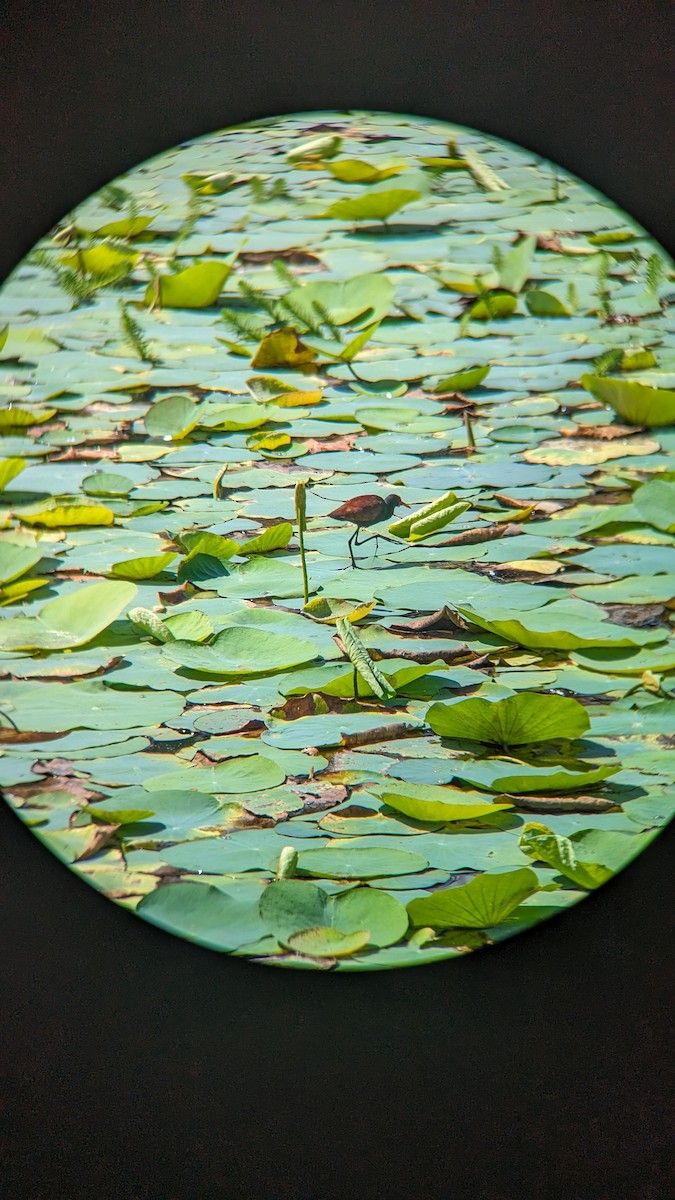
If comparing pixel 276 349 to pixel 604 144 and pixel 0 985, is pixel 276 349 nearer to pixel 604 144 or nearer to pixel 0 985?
pixel 604 144

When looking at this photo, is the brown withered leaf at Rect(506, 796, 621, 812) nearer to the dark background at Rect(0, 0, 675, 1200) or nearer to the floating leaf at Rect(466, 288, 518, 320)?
the dark background at Rect(0, 0, 675, 1200)

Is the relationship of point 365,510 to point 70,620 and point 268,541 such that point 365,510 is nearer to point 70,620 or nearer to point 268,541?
point 268,541

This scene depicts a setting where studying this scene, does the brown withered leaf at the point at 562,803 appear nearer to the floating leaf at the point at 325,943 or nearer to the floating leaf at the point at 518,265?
the floating leaf at the point at 325,943

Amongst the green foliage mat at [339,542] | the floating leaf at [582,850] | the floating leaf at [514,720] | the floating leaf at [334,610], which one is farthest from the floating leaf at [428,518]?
the floating leaf at [582,850]

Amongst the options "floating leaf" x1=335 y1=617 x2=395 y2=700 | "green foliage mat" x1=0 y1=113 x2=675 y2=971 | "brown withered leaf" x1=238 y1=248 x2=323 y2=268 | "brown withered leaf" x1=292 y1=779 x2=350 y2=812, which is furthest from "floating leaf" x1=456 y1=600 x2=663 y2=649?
"brown withered leaf" x1=238 y1=248 x2=323 y2=268

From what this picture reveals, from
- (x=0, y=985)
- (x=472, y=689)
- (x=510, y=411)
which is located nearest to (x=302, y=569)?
(x=472, y=689)
